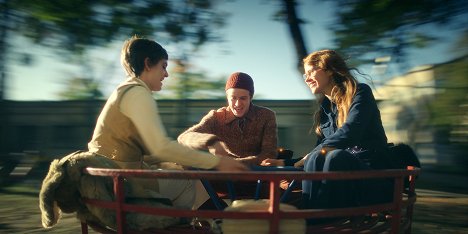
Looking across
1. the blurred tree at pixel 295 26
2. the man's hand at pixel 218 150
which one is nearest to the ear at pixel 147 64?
the man's hand at pixel 218 150

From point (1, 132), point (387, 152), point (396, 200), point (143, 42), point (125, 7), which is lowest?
point (1, 132)

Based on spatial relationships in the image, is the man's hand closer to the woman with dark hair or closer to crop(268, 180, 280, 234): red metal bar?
the woman with dark hair

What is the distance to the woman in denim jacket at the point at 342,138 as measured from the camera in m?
2.40

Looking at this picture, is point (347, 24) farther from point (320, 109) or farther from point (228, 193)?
point (228, 193)

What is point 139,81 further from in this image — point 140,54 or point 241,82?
point 241,82

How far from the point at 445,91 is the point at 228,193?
211 inches

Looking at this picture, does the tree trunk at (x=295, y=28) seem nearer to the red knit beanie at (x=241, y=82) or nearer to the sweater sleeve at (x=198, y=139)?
the red knit beanie at (x=241, y=82)

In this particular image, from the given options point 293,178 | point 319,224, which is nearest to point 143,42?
point 293,178

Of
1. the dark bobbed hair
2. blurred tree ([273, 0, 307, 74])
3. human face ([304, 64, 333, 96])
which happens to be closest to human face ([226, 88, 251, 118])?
human face ([304, 64, 333, 96])

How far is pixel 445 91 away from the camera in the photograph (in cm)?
721

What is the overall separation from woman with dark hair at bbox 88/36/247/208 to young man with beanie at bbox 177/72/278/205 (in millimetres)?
990

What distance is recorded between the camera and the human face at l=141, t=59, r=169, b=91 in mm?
2531

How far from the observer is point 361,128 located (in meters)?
2.68

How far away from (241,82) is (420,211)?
4.31m
